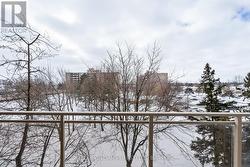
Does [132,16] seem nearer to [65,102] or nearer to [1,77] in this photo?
[65,102]

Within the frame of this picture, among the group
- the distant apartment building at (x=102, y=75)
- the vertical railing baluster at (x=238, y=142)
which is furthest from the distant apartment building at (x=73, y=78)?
the vertical railing baluster at (x=238, y=142)

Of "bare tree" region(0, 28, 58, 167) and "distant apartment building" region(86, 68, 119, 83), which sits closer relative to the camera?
"bare tree" region(0, 28, 58, 167)

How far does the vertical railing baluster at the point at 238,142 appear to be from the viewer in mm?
3307

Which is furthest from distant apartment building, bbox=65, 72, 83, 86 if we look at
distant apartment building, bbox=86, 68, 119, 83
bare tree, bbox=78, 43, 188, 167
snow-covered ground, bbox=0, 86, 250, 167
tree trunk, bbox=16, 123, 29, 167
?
snow-covered ground, bbox=0, 86, 250, 167

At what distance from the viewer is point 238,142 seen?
11.0ft

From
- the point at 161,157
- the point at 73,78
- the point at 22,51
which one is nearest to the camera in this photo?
the point at 161,157

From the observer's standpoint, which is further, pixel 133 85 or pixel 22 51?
pixel 133 85

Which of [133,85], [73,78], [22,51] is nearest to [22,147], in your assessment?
[22,51]

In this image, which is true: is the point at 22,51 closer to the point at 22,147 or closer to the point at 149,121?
the point at 22,147

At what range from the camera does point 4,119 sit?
342 cm

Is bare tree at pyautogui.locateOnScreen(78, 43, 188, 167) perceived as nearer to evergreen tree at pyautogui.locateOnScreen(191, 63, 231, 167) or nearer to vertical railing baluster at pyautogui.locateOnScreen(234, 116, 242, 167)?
evergreen tree at pyautogui.locateOnScreen(191, 63, 231, 167)

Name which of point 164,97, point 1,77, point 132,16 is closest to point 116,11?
point 132,16

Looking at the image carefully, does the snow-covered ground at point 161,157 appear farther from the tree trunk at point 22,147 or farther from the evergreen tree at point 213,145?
the tree trunk at point 22,147

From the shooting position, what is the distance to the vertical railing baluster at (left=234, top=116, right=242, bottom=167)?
3307 millimetres
